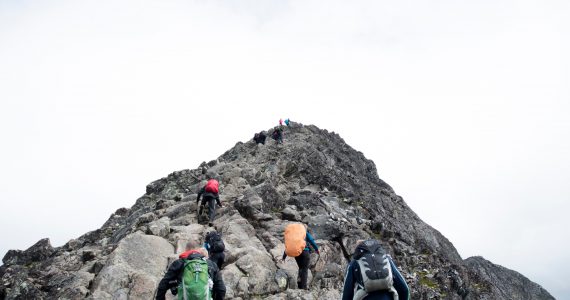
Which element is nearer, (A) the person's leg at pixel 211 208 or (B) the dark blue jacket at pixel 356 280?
(B) the dark blue jacket at pixel 356 280

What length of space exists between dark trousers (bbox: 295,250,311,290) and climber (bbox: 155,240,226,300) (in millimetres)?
5618

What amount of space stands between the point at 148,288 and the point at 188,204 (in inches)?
380

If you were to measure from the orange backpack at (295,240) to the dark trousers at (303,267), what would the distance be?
0.71 meters

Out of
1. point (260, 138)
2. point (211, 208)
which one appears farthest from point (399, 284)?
point (260, 138)

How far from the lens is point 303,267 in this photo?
1598 centimetres

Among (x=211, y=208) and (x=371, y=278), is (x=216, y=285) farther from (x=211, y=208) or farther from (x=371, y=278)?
(x=211, y=208)

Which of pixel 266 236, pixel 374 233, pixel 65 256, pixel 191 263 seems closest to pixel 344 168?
pixel 374 233

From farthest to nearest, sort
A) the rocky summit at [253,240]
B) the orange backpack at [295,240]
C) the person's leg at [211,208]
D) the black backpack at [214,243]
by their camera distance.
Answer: the person's leg at [211,208], the rocky summit at [253,240], the orange backpack at [295,240], the black backpack at [214,243]

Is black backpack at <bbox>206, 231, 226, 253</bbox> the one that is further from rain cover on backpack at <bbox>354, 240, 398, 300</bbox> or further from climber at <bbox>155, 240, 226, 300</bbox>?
rain cover on backpack at <bbox>354, 240, 398, 300</bbox>

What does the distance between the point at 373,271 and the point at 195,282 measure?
357cm

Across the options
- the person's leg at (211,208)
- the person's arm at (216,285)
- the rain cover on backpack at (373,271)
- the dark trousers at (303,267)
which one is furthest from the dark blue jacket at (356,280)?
the person's leg at (211,208)

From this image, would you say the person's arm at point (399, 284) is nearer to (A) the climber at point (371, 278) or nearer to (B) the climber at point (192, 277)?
(A) the climber at point (371, 278)

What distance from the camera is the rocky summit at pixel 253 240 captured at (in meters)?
16.2

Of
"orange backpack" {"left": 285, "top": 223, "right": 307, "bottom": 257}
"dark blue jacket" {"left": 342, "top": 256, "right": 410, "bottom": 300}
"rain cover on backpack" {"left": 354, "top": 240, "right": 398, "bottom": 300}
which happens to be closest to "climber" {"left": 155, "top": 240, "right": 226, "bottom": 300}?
"dark blue jacket" {"left": 342, "top": 256, "right": 410, "bottom": 300}
